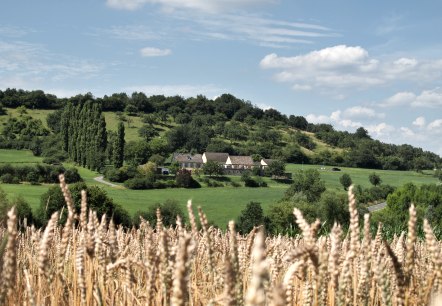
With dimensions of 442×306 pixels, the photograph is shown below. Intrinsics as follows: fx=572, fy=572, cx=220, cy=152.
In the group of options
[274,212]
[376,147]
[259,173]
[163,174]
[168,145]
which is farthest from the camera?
[376,147]

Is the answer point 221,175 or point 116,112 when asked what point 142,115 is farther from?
point 221,175

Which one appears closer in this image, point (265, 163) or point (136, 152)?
point (136, 152)

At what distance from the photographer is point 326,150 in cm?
15850

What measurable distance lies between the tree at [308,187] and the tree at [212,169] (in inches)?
1090

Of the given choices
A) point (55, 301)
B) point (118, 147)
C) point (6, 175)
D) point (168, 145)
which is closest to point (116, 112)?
point (168, 145)

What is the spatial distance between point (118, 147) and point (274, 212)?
2767 inches

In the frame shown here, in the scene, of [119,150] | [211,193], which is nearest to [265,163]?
[119,150]

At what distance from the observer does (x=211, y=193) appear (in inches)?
4289

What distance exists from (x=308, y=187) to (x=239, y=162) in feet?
158

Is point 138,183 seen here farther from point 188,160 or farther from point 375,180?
point 375,180

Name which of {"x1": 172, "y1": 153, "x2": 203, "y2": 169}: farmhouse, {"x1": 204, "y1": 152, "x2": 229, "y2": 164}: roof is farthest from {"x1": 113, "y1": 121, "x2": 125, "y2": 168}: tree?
{"x1": 204, "y1": 152, "x2": 229, "y2": 164}: roof

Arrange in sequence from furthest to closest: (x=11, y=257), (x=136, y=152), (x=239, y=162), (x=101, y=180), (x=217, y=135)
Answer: (x=217, y=135)
(x=239, y=162)
(x=136, y=152)
(x=101, y=180)
(x=11, y=257)

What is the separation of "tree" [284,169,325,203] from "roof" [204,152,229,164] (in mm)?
39752

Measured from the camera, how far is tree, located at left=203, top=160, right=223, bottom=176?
133 m
